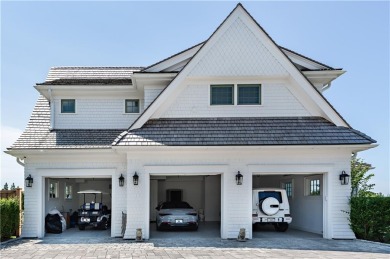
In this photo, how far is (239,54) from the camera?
14172 millimetres

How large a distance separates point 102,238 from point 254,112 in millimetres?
7672

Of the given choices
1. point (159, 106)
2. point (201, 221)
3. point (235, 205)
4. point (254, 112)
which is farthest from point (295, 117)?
point (201, 221)

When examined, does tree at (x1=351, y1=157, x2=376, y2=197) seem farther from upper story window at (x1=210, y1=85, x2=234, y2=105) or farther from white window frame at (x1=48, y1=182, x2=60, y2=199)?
white window frame at (x1=48, y1=182, x2=60, y2=199)

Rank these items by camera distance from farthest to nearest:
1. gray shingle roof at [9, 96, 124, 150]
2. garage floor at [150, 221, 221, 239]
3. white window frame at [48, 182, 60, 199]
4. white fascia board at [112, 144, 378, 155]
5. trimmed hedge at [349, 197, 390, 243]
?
white window frame at [48, 182, 60, 199] < gray shingle roof at [9, 96, 124, 150] < garage floor at [150, 221, 221, 239] < white fascia board at [112, 144, 378, 155] < trimmed hedge at [349, 197, 390, 243]

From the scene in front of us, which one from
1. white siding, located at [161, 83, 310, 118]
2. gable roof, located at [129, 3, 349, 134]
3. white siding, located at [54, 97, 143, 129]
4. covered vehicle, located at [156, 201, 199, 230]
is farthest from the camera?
white siding, located at [54, 97, 143, 129]

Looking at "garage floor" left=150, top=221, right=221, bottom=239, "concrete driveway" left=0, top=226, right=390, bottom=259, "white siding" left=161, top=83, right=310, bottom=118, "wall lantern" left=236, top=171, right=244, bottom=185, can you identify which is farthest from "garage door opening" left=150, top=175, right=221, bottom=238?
"wall lantern" left=236, top=171, right=244, bottom=185

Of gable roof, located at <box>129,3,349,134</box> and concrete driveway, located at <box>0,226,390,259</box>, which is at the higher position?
gable roof, located at <box>129,3,349,134</box>

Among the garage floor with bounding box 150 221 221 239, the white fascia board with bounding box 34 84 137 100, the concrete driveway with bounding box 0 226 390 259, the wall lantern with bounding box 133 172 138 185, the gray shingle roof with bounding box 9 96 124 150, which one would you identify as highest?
the white fascia board with bounding box 34 84 137 100

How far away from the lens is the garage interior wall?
20703mm

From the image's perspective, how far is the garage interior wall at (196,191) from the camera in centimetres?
2070

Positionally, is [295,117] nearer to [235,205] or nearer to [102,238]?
[235,205]

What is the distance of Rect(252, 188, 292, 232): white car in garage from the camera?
47.7 ft

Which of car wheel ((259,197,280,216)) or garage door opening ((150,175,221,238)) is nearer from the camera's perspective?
car wheel ((259,197,280,216))

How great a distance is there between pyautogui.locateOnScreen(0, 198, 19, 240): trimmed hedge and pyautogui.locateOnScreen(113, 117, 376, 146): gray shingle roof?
4.59 metres
